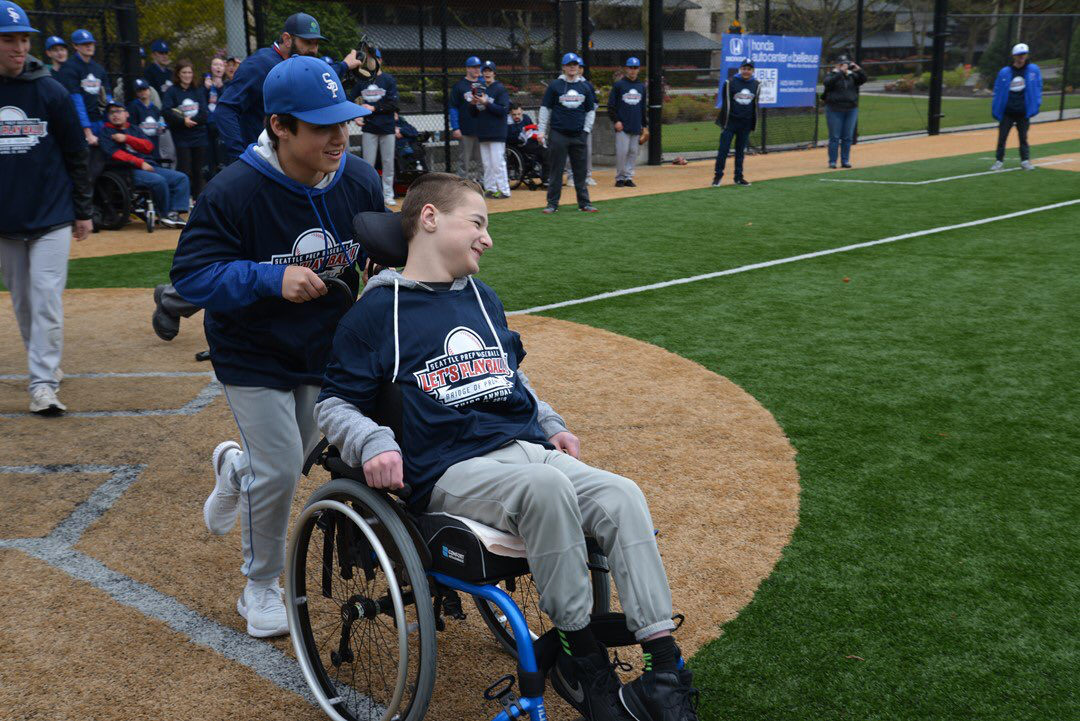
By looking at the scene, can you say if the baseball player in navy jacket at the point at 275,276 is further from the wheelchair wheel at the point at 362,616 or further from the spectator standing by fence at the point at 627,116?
the spectator standing by fence at the point at 627,116

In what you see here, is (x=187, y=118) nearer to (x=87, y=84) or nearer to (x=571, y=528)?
(x=87, y=84)

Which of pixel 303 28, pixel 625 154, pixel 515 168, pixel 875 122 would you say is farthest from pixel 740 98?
pixel 875 122

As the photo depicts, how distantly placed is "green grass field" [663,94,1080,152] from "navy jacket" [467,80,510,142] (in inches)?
361

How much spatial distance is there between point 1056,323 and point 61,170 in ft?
22.5

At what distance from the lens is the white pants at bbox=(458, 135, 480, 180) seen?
1576 centimetres

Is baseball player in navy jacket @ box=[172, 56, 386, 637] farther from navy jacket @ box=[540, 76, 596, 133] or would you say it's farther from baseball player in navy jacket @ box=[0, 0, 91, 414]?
navy jacket @ box=[540, 76, 596, 133]

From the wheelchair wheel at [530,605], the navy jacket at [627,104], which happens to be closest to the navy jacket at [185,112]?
the navy jacket at [627,104]

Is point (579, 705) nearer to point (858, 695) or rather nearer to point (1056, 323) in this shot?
point (858, 695)

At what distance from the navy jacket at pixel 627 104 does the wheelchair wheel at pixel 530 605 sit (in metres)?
13.7

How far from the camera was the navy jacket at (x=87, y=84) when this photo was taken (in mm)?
12414

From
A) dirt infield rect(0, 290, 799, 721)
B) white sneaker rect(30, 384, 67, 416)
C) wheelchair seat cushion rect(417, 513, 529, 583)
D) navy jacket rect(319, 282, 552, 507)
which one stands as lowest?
dirt infield rect(0, 290, 799, 721)

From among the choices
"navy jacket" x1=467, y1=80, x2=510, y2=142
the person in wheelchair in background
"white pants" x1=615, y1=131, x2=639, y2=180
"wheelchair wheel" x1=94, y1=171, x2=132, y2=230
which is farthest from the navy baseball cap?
"white pants" x1=615, y1=131, x2=639, y2=180

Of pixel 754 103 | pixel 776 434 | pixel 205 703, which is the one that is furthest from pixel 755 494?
pixel 754 103

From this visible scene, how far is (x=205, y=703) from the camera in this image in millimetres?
3088
